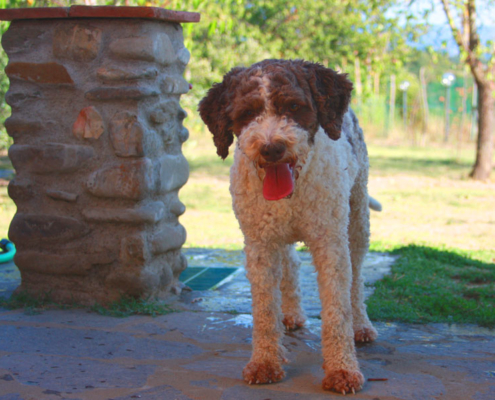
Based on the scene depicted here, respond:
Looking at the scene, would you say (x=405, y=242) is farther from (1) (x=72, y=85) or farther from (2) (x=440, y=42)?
(2) (x=440, y=42)

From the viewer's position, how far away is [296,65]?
9.98 ft

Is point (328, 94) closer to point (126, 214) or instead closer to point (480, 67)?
point (126, 214)

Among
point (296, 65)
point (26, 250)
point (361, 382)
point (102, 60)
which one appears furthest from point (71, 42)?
point (361, 382)

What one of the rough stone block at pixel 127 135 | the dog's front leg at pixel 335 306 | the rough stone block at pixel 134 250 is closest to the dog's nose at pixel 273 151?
the dog's front leg at pixel 335 306

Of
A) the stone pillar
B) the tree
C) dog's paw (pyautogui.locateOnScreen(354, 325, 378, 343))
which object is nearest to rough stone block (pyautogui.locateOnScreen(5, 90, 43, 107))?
the stone pillar

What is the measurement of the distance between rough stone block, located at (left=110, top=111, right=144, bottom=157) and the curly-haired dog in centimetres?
104

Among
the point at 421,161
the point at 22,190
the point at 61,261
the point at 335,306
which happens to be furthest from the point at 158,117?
the point at 421,161

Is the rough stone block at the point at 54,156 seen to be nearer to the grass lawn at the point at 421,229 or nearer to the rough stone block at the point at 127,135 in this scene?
the rough stone block at the point at 127,135

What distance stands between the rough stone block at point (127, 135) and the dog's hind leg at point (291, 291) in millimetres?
1182

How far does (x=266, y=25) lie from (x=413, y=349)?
1939 cm

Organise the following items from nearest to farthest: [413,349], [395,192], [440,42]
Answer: [413,349]
[395,192]
[440,42]

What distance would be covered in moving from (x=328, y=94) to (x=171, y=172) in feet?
5.70

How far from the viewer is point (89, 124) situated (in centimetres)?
427

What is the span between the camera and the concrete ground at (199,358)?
2.97 metres
